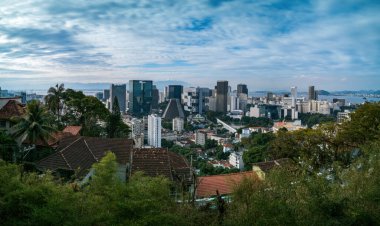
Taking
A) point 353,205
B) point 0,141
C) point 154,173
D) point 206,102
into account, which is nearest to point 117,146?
point 154,173

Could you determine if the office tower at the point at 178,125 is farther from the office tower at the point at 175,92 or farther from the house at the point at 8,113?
the house at the point at 8,113

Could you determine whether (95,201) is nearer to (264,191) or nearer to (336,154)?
(264,191)

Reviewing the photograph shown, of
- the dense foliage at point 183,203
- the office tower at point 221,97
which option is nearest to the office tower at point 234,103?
the office tower at point 221,97

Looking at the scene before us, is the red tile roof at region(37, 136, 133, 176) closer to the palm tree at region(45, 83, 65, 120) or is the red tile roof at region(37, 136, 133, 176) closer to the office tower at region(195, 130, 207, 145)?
the palm tree at region(45, 83, 65, 120)

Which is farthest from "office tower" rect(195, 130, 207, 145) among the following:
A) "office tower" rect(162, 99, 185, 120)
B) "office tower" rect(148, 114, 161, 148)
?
"office tower" rect(162, 99, 185, 120)

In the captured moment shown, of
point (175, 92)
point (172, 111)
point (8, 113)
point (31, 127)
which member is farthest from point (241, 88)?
point (31, 127)

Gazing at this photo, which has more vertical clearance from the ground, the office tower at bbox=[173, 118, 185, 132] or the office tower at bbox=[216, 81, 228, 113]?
the office tower at bbox=[216, 81, 228, 113]
